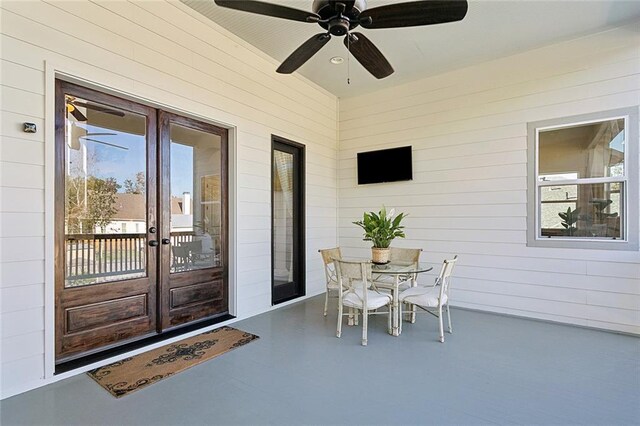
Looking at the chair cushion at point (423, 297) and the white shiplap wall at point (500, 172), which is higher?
the white shiplap wall at point (500, 172)

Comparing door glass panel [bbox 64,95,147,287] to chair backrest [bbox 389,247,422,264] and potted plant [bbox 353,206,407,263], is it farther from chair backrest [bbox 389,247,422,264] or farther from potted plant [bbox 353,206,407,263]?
chair backrest [bbox 389,247,422,264]

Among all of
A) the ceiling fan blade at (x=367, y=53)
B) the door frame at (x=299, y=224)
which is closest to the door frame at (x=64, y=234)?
the ceiling fan blade at (x=367, y=53)

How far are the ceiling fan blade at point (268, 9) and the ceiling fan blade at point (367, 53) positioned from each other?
39cm

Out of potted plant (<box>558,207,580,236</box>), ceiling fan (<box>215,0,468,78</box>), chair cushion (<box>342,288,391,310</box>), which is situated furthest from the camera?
potted plant (<box>558,207,580,236</box>)

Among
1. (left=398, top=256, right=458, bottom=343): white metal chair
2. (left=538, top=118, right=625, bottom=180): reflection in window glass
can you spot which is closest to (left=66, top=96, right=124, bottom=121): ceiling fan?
(left=398, top=256, right=458, bottom=343): white metal chair

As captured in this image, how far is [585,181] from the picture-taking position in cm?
394

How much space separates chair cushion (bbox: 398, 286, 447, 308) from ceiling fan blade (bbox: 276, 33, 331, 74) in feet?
8.74

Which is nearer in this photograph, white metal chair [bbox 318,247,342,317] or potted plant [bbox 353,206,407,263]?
potted plant [bbox 353,206,407,263]

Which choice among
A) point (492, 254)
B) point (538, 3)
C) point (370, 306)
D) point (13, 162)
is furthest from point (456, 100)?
point (13, 162)

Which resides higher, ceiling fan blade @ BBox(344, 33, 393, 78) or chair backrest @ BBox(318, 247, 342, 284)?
ceiling fan blade @ BBox(344, 33, 393, 78)

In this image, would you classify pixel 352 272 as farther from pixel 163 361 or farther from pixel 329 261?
pixel 163 361

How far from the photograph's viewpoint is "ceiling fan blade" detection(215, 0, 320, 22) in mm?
2225

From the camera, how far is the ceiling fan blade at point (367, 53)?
2.68m

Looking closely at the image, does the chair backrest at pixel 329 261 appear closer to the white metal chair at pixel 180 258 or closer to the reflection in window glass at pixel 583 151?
the white metal chair at pixel 180 258
